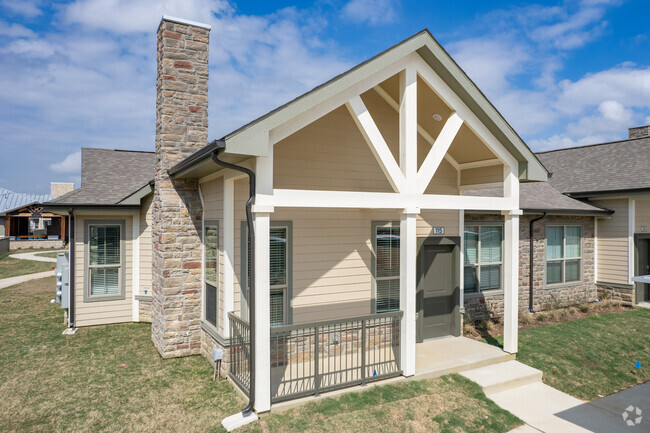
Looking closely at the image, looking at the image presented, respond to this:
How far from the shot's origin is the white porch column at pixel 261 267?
5199 millimetres

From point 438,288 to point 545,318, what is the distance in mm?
4355

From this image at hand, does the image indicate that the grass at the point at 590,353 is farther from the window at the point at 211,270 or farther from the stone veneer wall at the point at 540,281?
the window at the point at 211,270

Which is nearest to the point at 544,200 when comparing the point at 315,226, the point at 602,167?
the point at 602,167

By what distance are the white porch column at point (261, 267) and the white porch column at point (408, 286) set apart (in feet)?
7.58

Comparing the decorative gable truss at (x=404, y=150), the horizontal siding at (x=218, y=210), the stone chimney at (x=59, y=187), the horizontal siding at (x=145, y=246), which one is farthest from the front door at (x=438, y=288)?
the stone chimney at (x=59, y=187)

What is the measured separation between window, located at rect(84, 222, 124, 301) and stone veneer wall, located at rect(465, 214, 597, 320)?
8.88 metres

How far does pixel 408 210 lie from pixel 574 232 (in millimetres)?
9349

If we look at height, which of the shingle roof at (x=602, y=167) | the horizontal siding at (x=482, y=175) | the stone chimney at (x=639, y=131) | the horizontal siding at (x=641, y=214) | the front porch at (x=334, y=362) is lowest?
the front porch at (x=334, y=362)

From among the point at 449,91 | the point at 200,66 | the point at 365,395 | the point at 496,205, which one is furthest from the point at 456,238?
the point at 200,66

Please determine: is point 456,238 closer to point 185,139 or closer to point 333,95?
point 333,95

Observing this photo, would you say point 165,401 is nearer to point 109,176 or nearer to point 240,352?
point 240,352

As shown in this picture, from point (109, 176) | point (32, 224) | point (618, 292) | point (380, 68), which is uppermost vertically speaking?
point (380, 68)

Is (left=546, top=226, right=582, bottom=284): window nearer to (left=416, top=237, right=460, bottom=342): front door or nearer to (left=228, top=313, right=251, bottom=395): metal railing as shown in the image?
(left=416, top=237, right=460, bottom=342): front door

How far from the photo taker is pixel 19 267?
20.9 m
